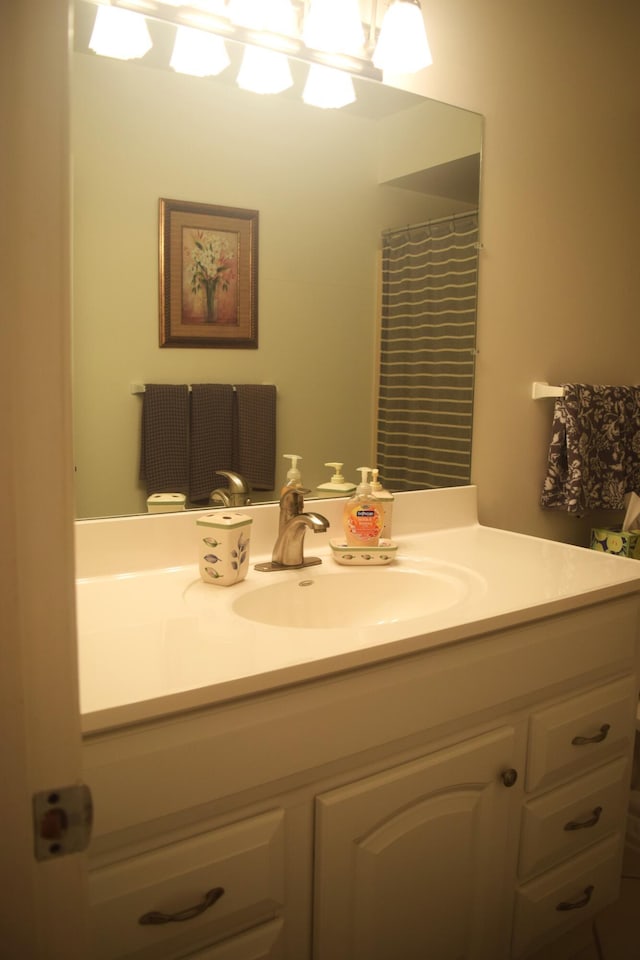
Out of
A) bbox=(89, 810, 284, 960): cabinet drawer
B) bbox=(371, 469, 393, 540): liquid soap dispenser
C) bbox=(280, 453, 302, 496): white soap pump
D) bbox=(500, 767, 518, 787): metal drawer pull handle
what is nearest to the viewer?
bbox=(89, 810, 284, 960): cabinet drawer

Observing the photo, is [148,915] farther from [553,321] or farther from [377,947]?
[553,321]

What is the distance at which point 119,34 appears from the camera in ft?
4.11

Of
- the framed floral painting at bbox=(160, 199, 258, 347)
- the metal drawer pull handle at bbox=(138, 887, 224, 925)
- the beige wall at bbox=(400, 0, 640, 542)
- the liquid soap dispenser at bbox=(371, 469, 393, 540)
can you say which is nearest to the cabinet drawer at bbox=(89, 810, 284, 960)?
the metal drawer pull handle at bbox=(138, 887, 224, 925)

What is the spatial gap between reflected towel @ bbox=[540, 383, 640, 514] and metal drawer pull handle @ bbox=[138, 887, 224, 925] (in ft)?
4.43

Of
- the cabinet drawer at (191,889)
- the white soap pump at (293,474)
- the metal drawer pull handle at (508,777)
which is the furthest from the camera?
the white soap pump at (293,474)

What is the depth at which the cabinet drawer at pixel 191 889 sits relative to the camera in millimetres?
848

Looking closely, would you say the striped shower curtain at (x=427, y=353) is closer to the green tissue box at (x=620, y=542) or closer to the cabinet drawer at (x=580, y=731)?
the green tissue box at (x=620, y=542)

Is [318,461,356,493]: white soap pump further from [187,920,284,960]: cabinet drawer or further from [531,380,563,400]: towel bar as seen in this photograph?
[187,920,284,960]: cabinet drawer

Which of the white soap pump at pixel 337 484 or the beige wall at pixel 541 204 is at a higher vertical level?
the beige wall at pixel 541 204

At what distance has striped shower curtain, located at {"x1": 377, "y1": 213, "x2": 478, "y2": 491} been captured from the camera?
1.65 m

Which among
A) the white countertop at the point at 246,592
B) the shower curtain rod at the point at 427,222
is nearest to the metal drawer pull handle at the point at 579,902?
the white countertop at the point at 246,592

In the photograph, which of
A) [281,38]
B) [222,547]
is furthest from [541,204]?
[222,547]

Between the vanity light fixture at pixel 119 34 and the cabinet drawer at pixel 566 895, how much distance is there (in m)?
1.66

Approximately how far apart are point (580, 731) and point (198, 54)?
1.45 meters
